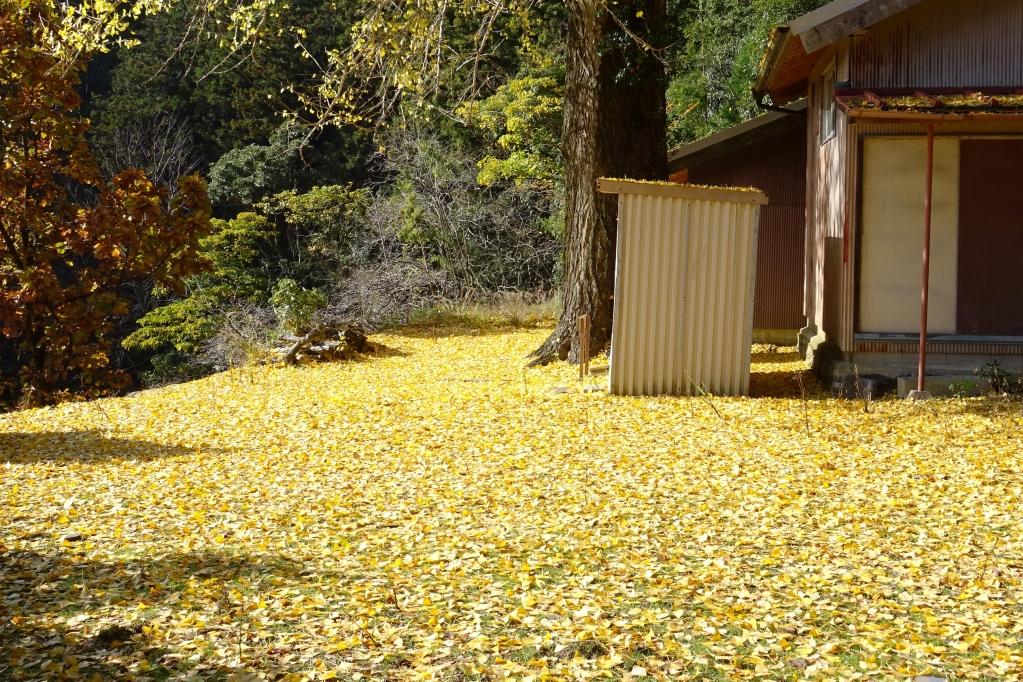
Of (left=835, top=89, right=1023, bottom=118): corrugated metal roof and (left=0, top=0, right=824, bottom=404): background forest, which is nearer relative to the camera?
(left=835, top=89, right=1023, bottom=118): corrugated metal roof

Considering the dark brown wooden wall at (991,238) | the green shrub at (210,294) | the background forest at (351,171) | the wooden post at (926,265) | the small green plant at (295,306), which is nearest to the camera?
the wooden post at (926,265)

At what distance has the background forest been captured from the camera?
21984 millimetres

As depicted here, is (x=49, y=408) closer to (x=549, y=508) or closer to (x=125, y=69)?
(x=549, y=508)

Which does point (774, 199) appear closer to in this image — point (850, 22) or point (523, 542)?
point (850, 22)

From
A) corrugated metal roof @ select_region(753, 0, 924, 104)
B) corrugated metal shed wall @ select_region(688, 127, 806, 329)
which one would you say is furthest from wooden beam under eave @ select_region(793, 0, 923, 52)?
corrugated metal shed wall @ select_region(688, 127, 806, 329)

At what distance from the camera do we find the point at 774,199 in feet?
51.1

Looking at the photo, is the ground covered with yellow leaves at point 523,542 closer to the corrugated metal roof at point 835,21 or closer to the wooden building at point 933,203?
the wooden building at point 933,203

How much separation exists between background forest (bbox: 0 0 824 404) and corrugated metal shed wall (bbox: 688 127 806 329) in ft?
15.1

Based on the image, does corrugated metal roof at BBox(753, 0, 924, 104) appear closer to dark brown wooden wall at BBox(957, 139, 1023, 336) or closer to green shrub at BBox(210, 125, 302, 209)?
dark brown wooden wall at BBox(957, 139, 1023, 336)

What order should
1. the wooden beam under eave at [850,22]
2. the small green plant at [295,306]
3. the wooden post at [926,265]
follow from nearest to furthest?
the wooden post at [926,265], the wooden beam under eave at [850,22], the small green plant at [295,306]

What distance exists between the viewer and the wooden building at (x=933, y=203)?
421 inches

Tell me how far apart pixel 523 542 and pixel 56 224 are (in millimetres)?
8490

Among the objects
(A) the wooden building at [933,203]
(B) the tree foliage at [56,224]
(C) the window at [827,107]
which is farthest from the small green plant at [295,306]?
(A) the wooden building at [933,203]

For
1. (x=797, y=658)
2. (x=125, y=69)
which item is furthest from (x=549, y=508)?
(x=125, y=69)
